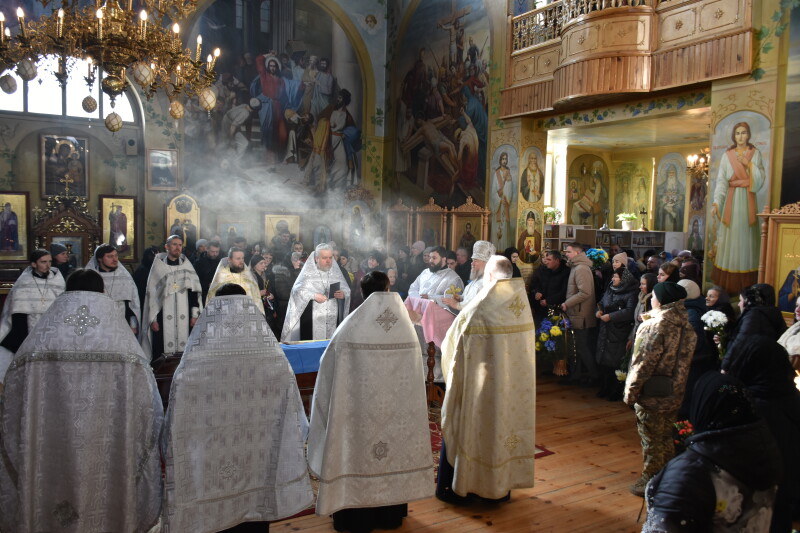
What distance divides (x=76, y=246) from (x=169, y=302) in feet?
18.3

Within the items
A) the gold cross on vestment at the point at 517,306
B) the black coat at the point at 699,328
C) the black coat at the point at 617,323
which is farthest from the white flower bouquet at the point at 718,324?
the gold cross on vestment at the point at 517,306

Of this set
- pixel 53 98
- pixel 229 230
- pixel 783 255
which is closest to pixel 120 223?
pixel 229 230

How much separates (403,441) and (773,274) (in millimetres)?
5512

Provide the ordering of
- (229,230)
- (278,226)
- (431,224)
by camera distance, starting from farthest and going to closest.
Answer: (278,226) → (229,230) → (431,224)

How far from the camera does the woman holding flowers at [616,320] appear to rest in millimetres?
7453

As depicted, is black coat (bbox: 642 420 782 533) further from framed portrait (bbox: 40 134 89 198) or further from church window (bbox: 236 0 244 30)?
church window (bbox: 236 0 244 30)

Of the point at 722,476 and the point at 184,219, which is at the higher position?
the point at 184,219

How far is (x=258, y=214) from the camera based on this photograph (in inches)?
555

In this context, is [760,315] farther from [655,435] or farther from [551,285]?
[551,285]

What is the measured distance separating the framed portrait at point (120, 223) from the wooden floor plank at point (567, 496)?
9.20m

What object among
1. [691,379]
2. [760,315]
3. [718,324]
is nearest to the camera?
[760,315]

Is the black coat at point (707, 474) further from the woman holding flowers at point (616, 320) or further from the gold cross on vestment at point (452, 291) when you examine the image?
the woman holding flowers at point (616, 320)

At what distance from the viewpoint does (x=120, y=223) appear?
1256 centimetres

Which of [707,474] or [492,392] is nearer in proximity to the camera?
[707,474]
